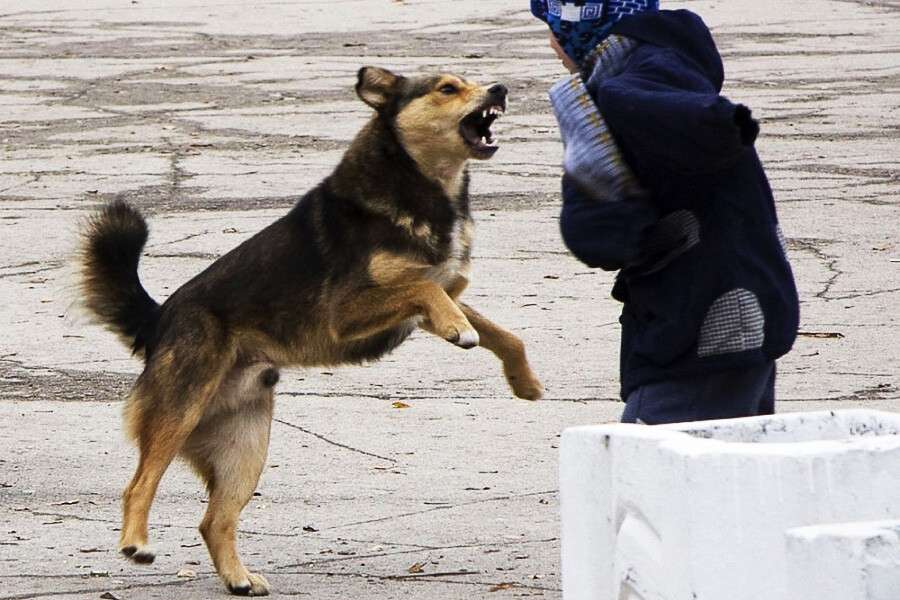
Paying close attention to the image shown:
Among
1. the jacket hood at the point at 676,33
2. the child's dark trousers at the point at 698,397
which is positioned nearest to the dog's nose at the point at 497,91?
the jacket hood at the point at 676,33

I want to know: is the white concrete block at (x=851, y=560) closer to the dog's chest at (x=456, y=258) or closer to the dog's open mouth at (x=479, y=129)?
the dog's chest at (x=456, y=258)

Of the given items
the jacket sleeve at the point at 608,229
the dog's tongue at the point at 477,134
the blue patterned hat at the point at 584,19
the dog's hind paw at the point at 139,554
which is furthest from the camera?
the dog's tongue at the point at 477,134

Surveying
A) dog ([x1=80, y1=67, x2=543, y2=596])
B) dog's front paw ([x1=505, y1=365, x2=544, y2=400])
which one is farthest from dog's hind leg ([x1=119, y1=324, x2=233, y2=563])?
dog's front paw ([x1=505, y1=365, x2=544, y2=400])

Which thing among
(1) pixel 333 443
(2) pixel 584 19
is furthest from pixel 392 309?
(2) pixel 584 19

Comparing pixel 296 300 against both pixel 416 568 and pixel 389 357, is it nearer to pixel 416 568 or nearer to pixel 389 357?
pixel 416 568

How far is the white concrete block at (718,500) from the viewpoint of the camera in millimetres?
2854

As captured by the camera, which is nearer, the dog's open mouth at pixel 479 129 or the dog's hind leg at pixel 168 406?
the dog's hind leg at pixel 168 406

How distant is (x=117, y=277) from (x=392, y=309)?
0.95m

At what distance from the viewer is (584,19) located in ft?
13.0

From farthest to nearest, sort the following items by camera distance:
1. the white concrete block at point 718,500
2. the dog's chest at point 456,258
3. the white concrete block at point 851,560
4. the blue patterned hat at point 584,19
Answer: the dog's chest at point 456,258, the blue patterned hat at point 584,19, the white concrete block at point 718,500, the white concrete block at point 851,560

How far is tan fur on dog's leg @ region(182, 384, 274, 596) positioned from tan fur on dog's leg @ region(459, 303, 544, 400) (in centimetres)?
71

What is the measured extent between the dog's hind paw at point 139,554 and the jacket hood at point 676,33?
86.5 inches

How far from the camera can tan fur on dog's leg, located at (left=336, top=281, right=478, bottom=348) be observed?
5.30 metres

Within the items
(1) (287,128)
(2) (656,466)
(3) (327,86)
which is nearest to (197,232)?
(1) (287,128)
